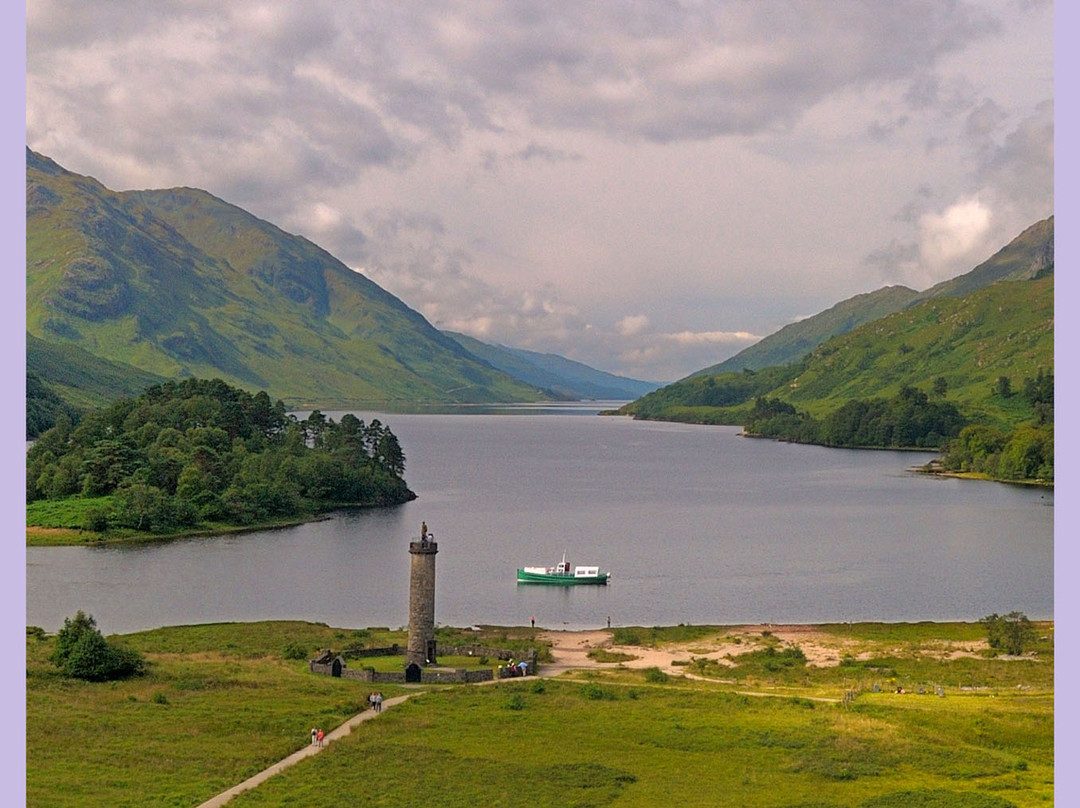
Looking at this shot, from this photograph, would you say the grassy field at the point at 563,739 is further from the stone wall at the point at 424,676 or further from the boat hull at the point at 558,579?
the boat hull at the point at 558,579

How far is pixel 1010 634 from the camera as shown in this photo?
9319 cm

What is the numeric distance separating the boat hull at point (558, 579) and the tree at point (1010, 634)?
50.5 metres

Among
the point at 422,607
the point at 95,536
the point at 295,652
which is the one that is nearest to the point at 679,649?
the point at 422,607

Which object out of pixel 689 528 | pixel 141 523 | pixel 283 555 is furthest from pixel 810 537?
pixel 141 523

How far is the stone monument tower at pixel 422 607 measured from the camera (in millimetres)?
79875

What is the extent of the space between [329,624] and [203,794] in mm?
59895

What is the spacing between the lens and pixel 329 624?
11019 cm

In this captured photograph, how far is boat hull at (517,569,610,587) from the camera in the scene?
133m

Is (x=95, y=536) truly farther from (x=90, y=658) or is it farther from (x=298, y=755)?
(x=298, y=755)

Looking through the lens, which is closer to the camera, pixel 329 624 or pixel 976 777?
pixel 976 777

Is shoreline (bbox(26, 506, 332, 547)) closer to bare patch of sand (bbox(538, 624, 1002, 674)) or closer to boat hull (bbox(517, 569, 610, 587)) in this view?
boat hull (bbox(517, 569, 610, 587))

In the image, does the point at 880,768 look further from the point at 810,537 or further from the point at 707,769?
the point at 810,537

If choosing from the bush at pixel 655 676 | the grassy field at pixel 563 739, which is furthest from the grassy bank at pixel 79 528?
the bush at pixel 655 676

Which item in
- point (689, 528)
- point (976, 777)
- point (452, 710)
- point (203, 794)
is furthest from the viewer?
Result: point (689, 528)
